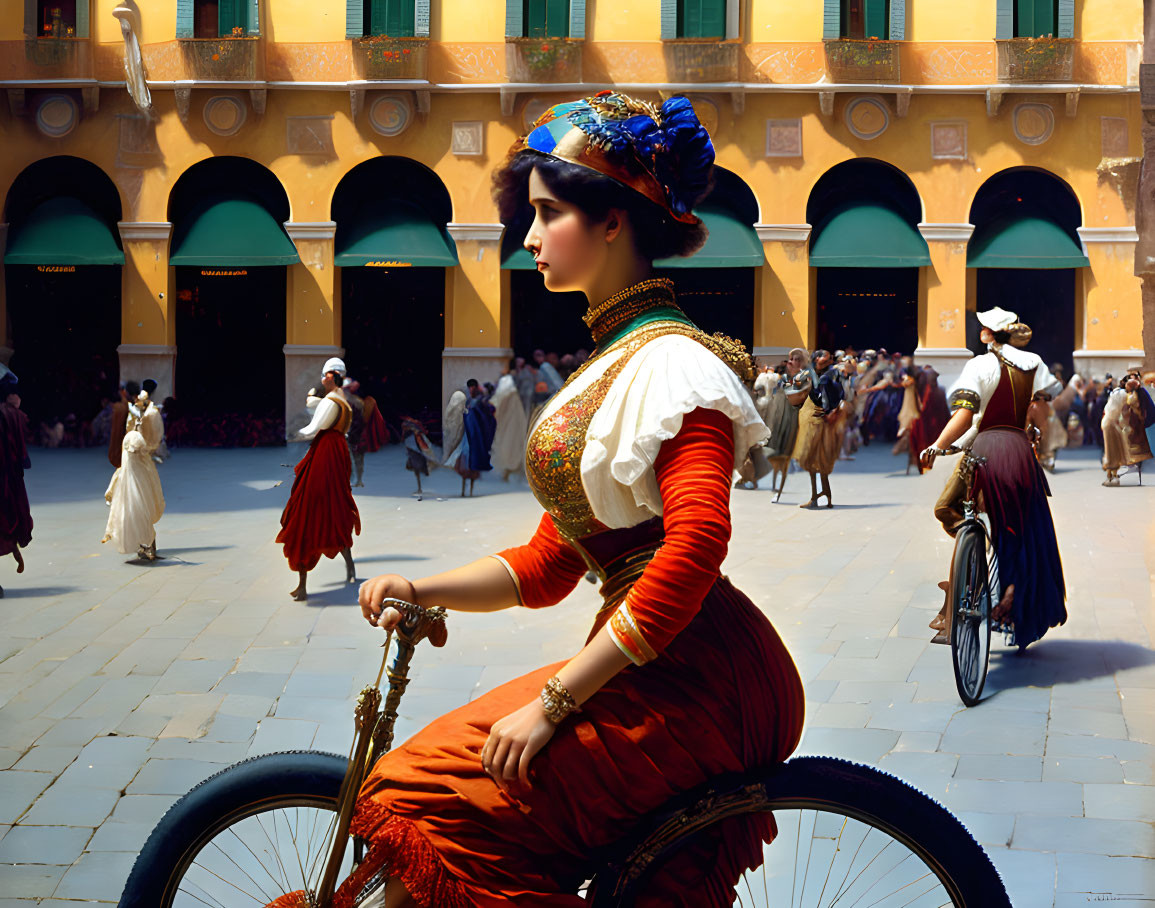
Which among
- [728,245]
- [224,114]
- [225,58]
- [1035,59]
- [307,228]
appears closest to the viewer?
[225,58]

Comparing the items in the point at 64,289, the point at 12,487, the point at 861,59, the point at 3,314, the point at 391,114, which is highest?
the point at 861,59

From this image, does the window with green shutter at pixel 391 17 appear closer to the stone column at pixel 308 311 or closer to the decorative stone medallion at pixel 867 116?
the stone column at pixel 308 311

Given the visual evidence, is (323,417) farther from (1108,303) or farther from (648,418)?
(1108,303)

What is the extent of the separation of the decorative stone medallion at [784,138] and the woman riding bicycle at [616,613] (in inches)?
680

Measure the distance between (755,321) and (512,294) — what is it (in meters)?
4.14

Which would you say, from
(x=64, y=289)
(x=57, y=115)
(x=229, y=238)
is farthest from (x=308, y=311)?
(x=64, y=289)

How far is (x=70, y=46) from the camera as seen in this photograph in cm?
1712

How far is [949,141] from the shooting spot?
19.1 m

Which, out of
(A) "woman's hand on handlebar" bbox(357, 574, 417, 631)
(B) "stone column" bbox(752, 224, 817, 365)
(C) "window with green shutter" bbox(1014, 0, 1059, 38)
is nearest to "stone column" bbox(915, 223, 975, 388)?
(B) "stone column" bbox(752, 224, 817, 365)

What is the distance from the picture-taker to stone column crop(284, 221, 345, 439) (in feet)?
62.1

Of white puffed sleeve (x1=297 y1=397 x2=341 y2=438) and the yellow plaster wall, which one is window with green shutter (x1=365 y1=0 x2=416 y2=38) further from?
white puffed sleeve (x1=297 y1=397 x2=341 y2=438)

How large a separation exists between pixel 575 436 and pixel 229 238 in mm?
17695

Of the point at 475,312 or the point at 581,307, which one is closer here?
the point at 475,312

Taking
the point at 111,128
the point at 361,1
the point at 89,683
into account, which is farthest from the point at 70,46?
the point at 89,683
